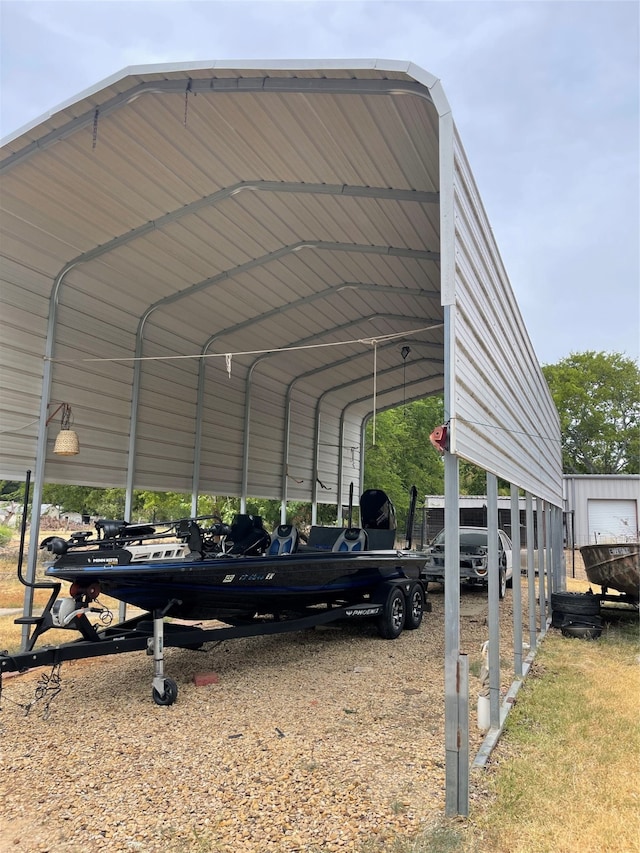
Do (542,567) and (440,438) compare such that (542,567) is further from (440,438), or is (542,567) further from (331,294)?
(440,438)

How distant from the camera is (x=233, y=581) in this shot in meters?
5.43

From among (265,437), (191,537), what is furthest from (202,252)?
(265,437)

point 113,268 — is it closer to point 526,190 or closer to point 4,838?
point 4,838

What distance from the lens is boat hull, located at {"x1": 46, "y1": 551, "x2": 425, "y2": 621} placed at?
185 inches

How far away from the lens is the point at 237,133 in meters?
5.36

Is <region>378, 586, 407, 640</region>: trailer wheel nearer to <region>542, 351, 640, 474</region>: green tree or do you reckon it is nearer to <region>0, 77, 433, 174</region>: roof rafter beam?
<region>0, 77, 433, 174</region>: roof rafter beam

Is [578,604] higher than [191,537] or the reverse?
the reverse

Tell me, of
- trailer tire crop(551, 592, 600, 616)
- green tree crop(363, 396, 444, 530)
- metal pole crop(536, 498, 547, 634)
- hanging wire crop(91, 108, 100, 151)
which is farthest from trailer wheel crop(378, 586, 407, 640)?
green tree crop(363, 396, 444, 530)

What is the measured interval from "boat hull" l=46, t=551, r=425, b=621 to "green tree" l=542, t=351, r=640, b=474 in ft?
101

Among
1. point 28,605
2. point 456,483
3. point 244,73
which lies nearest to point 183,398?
point 28,605

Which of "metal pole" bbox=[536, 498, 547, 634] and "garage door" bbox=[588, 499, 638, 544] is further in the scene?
"garage door" bbox=[588, 499, 638, 544]

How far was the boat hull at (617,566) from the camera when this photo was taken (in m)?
8.40

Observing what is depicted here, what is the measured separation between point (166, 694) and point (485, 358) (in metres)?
3.63

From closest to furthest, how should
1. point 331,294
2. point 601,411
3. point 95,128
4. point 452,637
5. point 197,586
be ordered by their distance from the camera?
point 452,637, point 95,128, point 197,586, point 331,294, point 601,411
